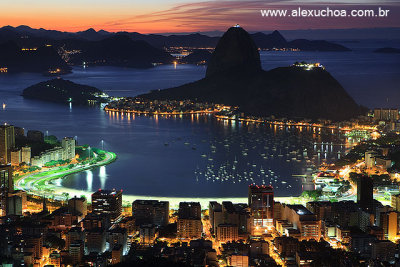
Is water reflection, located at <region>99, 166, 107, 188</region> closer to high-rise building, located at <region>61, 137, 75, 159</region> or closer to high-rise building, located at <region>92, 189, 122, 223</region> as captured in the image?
high-rise building, located at <region>61, 137, 75, 159</region>

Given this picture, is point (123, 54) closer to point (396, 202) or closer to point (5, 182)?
point (5, 182)

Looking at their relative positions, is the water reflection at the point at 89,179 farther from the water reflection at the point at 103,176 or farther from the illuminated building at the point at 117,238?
the illuminated building at the point at 117,238

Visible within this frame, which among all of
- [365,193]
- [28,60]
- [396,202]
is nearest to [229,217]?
[365,193]

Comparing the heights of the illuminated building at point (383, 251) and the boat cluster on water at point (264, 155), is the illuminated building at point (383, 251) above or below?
below

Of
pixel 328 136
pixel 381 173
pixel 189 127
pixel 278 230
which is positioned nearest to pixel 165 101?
pixel 189 127

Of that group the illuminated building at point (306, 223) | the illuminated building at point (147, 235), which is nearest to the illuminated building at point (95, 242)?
the illuminated building at point (147, 235)

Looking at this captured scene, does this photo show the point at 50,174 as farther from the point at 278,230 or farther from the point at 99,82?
the point at 99,82
